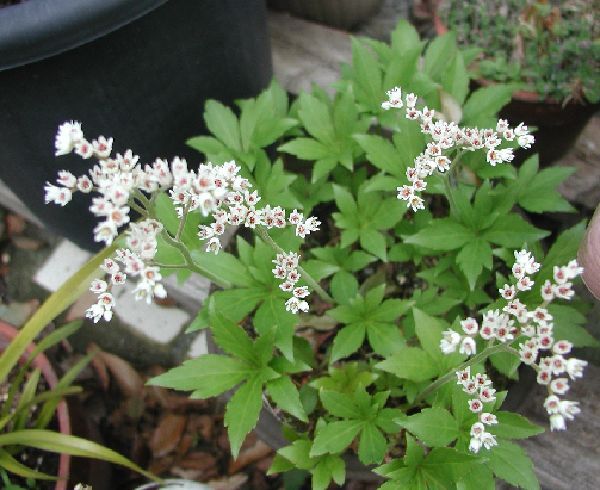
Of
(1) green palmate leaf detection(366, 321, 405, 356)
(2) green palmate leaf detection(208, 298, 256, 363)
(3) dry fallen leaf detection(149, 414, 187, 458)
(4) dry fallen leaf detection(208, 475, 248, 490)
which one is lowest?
(4) dry fallen leaf detection(208, 475, 248, 490)

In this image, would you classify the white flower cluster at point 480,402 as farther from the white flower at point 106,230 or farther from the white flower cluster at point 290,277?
the white flower at point 106,230

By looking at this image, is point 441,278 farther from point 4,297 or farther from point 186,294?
point 4,297

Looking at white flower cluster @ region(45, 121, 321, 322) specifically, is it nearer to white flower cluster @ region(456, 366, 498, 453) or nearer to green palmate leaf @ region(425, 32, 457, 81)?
white flower cluster @ region(456, 366, 498, 453)

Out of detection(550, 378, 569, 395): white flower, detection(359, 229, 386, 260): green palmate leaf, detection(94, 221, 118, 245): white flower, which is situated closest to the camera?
detection(94, 221, 118, 245): white flower

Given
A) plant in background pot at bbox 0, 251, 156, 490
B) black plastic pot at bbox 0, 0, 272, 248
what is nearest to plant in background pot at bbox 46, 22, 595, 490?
black plastic pot at bbox 0, 0, 272, 248

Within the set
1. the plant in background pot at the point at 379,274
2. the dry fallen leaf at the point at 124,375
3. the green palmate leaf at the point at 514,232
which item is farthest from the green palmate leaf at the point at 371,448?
the dry fallen leaf at the point at 124,375

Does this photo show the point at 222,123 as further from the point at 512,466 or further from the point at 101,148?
the point at 512,466
